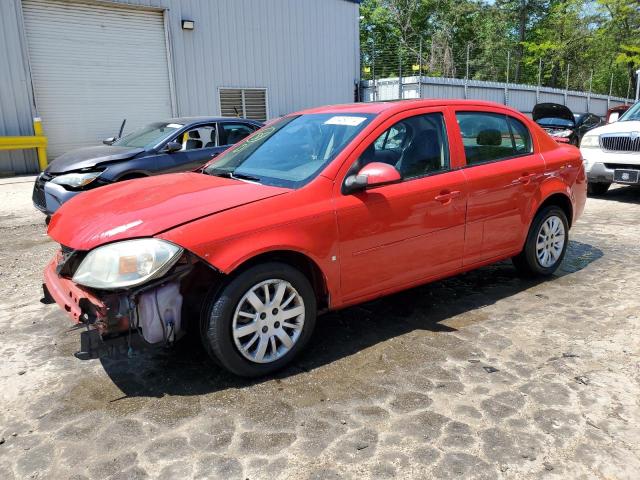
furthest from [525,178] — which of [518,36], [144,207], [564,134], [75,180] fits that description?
[518,36]

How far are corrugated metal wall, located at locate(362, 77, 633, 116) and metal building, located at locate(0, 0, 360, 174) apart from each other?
2.22 meters

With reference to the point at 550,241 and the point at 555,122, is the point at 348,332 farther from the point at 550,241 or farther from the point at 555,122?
the point at 555,122

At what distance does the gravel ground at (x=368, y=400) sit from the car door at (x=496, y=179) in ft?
1.82

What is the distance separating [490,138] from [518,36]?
44.7 metres

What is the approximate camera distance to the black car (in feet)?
22.5

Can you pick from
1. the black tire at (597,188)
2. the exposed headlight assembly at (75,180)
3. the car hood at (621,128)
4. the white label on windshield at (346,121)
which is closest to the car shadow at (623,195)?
the black tire at (597,188)

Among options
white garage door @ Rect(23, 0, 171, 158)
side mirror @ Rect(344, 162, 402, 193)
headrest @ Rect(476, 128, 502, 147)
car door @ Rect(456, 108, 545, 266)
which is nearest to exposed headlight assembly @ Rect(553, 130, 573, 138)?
car door @ Rect(456, 108, 545, 266)

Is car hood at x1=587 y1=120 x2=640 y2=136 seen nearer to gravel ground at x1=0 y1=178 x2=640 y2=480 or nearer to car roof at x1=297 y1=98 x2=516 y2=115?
gravel ground at x1=0 y1=178 x2=640 y2=480

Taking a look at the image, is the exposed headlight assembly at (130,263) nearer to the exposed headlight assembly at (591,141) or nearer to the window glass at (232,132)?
the window glass at (232,132)

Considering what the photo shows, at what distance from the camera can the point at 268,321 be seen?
129 inches

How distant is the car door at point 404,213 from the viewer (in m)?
3.57

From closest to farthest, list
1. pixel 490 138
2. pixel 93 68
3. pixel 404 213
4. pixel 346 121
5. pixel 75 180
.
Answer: pixel 404 213
pixel 346 121
pixel 490 138
pixel 75 180
pixel 93 68

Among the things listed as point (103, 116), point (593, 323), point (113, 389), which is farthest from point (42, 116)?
point (593, 323)

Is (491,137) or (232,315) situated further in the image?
(491,137)
